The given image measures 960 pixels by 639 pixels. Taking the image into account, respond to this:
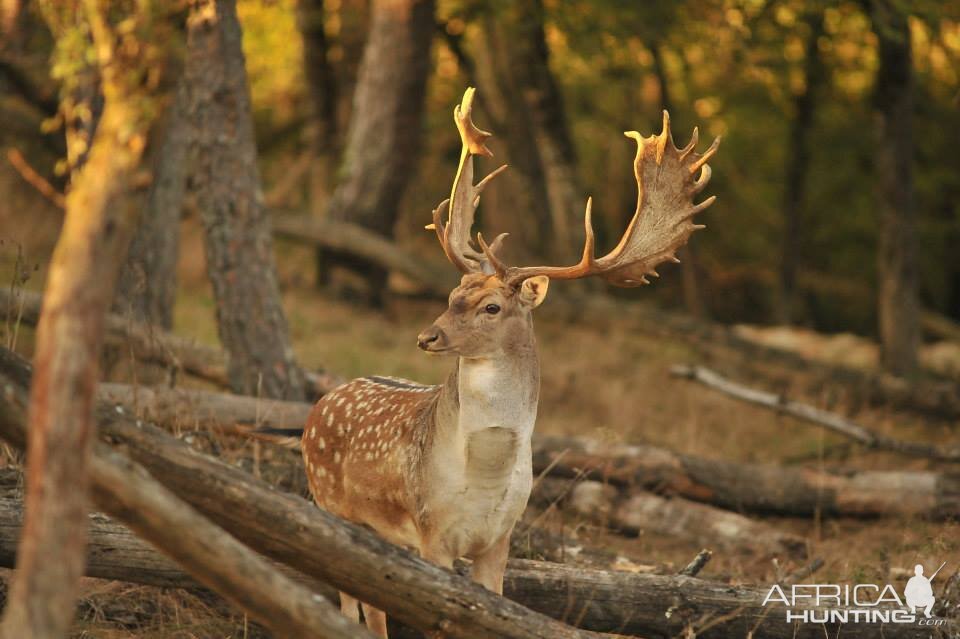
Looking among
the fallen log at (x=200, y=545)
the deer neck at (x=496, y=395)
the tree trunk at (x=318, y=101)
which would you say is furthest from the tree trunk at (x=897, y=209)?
the fallen log at (x=200, y=545)

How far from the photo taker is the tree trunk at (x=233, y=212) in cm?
777

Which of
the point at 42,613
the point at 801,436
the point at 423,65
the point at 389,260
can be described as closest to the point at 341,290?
the point at 389,260

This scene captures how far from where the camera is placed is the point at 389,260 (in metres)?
13.8

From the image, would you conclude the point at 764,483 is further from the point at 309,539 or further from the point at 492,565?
the point at 309,539

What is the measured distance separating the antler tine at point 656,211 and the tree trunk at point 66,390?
260 centimetres

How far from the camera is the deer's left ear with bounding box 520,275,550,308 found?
5.07 metres

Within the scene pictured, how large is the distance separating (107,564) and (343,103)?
12.8 metres

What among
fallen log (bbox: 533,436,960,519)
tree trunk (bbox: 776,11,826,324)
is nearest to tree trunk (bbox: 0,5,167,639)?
fallen log (bbox: 533,436,960,519)

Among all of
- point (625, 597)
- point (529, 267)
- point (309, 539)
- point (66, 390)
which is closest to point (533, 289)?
point (529, 267)

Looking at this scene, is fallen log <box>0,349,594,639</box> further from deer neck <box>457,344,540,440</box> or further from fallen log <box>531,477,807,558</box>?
fallen log <box>531,477,807,558</box>

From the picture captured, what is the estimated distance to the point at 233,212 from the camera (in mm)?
7887

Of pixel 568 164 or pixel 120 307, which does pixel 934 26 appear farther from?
pixel 120 307

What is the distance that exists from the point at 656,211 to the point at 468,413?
4.53 feet
